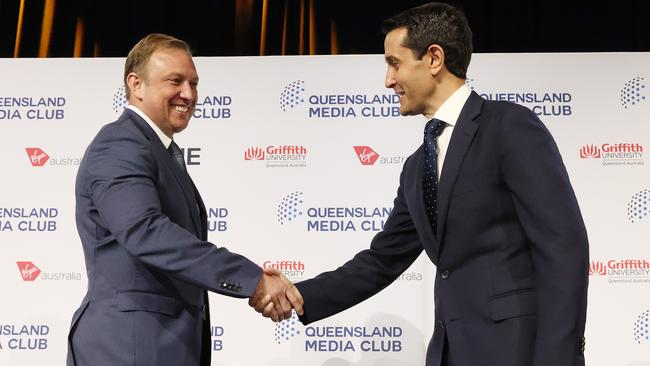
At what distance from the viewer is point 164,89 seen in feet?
8.48

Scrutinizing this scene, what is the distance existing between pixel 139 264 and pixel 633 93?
2812 mm

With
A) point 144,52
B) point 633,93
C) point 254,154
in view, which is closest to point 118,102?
point 254,154

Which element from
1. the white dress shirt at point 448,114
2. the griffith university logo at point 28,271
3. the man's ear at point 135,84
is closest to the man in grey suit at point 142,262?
the man's ear at point 135,84

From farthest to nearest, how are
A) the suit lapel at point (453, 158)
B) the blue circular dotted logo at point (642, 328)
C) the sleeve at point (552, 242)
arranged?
the blue circular dotted logo at point (642, 328)
the suit lapel at point (453, 158)
the sleeve at point (552, 242)

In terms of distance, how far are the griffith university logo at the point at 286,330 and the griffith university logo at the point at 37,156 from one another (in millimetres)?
1526

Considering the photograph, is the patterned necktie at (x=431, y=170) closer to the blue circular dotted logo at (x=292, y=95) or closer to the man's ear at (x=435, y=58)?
the man's ear at (x=435, y=58)

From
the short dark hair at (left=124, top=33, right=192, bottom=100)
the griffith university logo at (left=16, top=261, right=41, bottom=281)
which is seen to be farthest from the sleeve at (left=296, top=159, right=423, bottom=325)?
the griffith university logo at (left=16, top=261, right=41, bottom=281)

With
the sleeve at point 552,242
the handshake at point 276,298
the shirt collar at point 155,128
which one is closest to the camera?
the sleeve at point 552,242

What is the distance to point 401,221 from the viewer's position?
110 inches

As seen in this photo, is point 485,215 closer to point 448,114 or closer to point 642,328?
point 448,114

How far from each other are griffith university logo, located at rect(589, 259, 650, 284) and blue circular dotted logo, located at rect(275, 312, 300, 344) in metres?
1.51

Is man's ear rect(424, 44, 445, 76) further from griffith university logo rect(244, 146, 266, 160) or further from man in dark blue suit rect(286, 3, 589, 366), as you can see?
griffith university logo rect(244, 146, 266, 160)

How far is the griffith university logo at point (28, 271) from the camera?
3830 millimetres

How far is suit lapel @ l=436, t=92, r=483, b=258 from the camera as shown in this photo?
2115 mm
